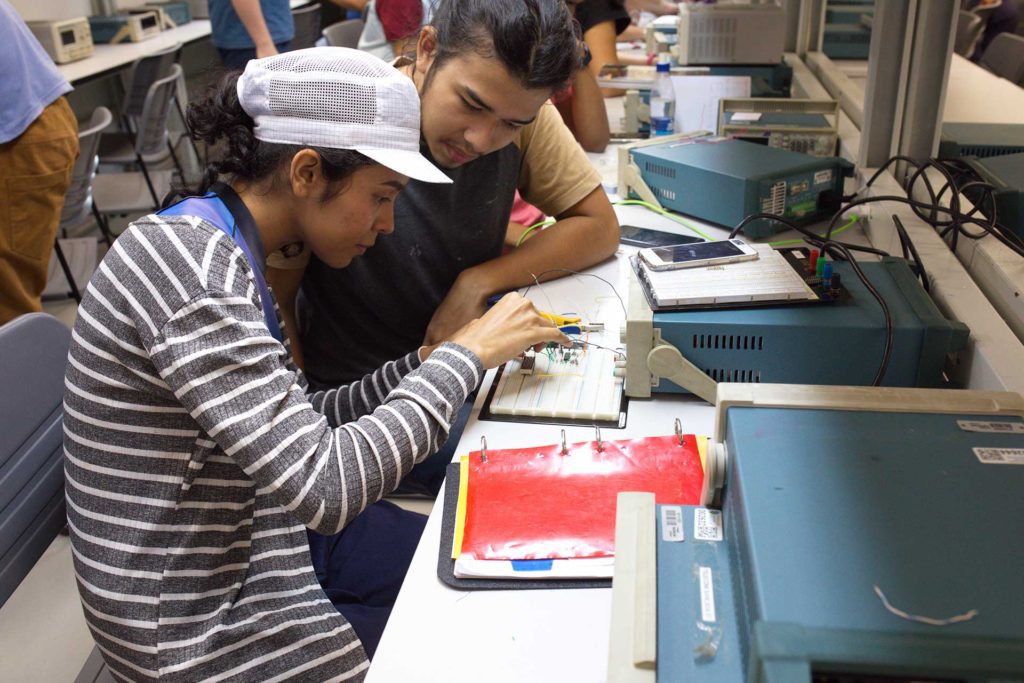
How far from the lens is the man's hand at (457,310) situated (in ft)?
4.65

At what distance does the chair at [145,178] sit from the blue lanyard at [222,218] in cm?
224

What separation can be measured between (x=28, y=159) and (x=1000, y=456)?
91.3 inches

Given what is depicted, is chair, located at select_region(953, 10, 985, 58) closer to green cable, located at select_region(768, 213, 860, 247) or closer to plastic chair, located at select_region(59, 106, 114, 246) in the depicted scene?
green cable, located at select_region(768, 213, 860, 247)

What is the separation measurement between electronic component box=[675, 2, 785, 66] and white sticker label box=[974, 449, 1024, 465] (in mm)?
2377

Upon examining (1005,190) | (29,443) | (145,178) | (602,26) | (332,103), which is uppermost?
(332,103)

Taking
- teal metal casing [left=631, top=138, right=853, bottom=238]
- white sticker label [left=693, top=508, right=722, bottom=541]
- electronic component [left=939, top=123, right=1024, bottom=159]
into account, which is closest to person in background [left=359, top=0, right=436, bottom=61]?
teal metal casing [left=631, top=138, right=853, bottom=238]

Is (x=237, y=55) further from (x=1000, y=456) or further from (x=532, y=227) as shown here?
(x=1000, y=456)

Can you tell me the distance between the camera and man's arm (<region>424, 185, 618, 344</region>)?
4.68 ft

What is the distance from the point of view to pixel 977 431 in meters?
0.73

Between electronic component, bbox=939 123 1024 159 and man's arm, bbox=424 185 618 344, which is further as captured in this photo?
electronic component, bbox=939 123 1024 159

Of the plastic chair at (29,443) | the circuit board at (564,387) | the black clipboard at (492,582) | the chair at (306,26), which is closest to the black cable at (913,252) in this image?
the circuit board at (564,387)

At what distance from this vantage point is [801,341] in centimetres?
108

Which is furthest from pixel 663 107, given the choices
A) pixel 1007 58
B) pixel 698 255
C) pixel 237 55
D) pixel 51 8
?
pixel 51 8

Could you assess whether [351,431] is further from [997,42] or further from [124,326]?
[997,42]
